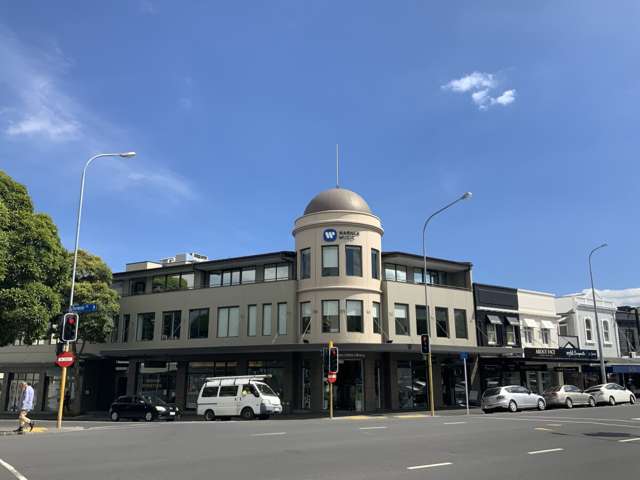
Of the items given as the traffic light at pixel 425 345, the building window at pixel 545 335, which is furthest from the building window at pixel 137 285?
the building window at pixel 545 335

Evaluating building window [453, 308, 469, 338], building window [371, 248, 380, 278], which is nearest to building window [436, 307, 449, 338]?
building window [453, 308, 469, 338]

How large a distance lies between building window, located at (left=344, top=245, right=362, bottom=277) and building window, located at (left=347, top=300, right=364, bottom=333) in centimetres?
174

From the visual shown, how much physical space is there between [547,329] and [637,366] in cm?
900

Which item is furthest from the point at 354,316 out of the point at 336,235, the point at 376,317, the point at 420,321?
the point at 420,321

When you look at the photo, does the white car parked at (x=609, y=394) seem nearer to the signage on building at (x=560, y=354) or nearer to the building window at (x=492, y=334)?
the signage on building at (x=560, y=354)

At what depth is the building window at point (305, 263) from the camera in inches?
1387

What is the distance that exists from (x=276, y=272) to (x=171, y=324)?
8.31 meters

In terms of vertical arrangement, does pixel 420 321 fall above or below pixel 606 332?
below

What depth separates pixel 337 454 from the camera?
12.1 meters

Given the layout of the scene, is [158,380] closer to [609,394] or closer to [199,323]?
[199,323]

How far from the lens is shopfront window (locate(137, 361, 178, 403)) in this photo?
127 ft

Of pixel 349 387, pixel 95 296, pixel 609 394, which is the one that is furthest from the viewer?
pixel 95 296

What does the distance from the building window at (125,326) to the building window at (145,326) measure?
40.3 inches

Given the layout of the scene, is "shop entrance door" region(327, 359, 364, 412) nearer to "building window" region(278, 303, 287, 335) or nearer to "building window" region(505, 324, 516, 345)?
"building window" region(278, 303, 287, 335)
